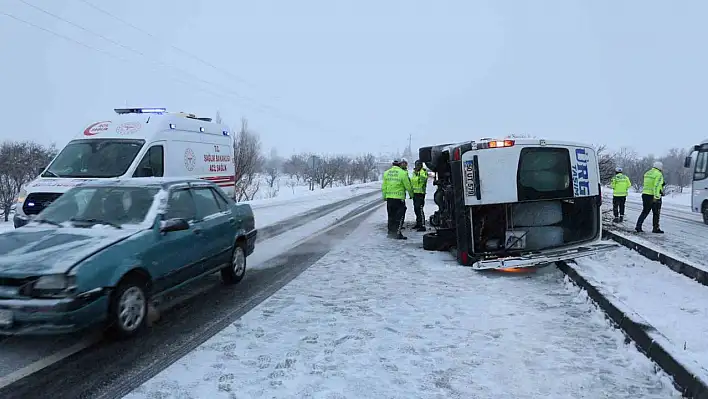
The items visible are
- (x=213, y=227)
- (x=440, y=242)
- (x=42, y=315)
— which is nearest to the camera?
(x=42, y=315)

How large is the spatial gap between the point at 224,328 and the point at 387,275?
3175mm

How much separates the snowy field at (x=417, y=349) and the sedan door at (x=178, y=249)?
2.97ft

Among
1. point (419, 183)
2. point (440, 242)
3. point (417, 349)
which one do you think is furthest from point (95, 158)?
point (417, 349)

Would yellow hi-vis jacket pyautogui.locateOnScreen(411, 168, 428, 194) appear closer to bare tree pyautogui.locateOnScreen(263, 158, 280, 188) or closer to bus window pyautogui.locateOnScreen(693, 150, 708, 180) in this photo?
bus window pyautogui.locateOnScreen(693, 150, 708, 180)

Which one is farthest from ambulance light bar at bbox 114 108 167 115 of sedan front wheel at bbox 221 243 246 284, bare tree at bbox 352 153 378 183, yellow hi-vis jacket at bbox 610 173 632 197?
bare tree at bbox 352 153 378 183

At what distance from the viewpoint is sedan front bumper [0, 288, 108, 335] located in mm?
3912

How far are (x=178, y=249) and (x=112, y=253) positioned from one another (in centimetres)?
101

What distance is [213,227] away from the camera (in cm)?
626

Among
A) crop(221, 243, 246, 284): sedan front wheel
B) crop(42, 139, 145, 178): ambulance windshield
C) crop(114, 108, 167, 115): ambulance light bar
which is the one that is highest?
crop(114, 108, 167, 115): ambulance light bar

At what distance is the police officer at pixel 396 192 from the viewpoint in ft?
36.4

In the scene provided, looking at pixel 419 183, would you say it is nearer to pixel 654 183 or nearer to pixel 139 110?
pixel 654 183

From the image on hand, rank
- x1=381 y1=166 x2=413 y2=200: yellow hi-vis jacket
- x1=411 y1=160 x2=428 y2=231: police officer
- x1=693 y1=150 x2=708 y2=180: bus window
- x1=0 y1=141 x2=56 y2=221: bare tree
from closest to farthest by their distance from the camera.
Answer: x1=381 y1=166 x2=413 y2=200: yellow hi-vis jacket < x1=411 y1=160 x2=428 y2=231: police officer < x1=693 y1=150 x2=708 y2=180: bus window < x1=0 y1=141 x2=56 y2=221: bare tree

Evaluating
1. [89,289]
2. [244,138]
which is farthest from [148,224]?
[244,138]

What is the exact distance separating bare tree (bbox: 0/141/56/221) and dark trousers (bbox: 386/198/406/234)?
2091 centimetres
